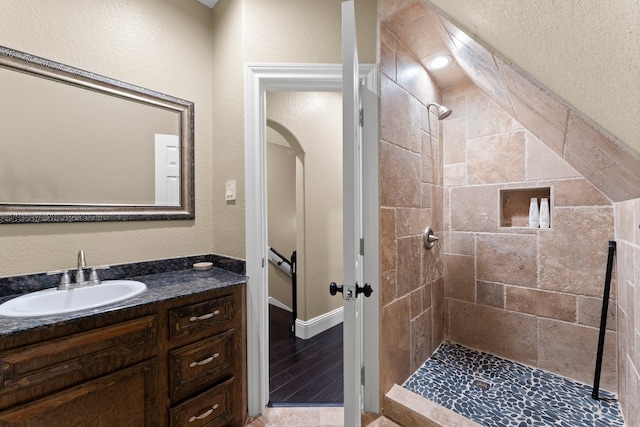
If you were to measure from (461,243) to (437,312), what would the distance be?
638mm

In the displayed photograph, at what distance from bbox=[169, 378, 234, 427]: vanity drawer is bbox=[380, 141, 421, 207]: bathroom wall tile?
1360 millimetres

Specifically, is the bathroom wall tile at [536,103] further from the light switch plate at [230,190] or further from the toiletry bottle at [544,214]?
the light switch plate at [230,190]

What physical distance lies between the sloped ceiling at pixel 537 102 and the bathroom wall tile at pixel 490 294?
0.99 m

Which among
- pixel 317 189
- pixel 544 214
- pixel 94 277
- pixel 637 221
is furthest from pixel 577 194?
pixel 94 277

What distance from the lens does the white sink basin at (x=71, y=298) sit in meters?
1.04

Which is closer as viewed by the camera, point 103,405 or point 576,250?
point 103,405

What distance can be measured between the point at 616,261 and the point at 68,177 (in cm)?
319

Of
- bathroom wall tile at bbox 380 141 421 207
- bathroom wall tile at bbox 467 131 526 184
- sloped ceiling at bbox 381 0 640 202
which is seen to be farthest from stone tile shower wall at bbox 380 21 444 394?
bathroom wall tile at bbox 467 131 526 184

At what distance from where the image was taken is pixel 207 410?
1.33 meters

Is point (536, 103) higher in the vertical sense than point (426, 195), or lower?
higher

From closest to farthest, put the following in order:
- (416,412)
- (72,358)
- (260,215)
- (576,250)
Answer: (72,358)
(416,412)
(260,215)
(576,250)

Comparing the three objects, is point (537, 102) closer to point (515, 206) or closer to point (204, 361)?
point (515, 206)

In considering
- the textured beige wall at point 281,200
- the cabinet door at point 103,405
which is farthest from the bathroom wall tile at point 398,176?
the textured beige wall at point 281,200

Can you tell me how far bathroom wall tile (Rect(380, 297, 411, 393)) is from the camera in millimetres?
1593
